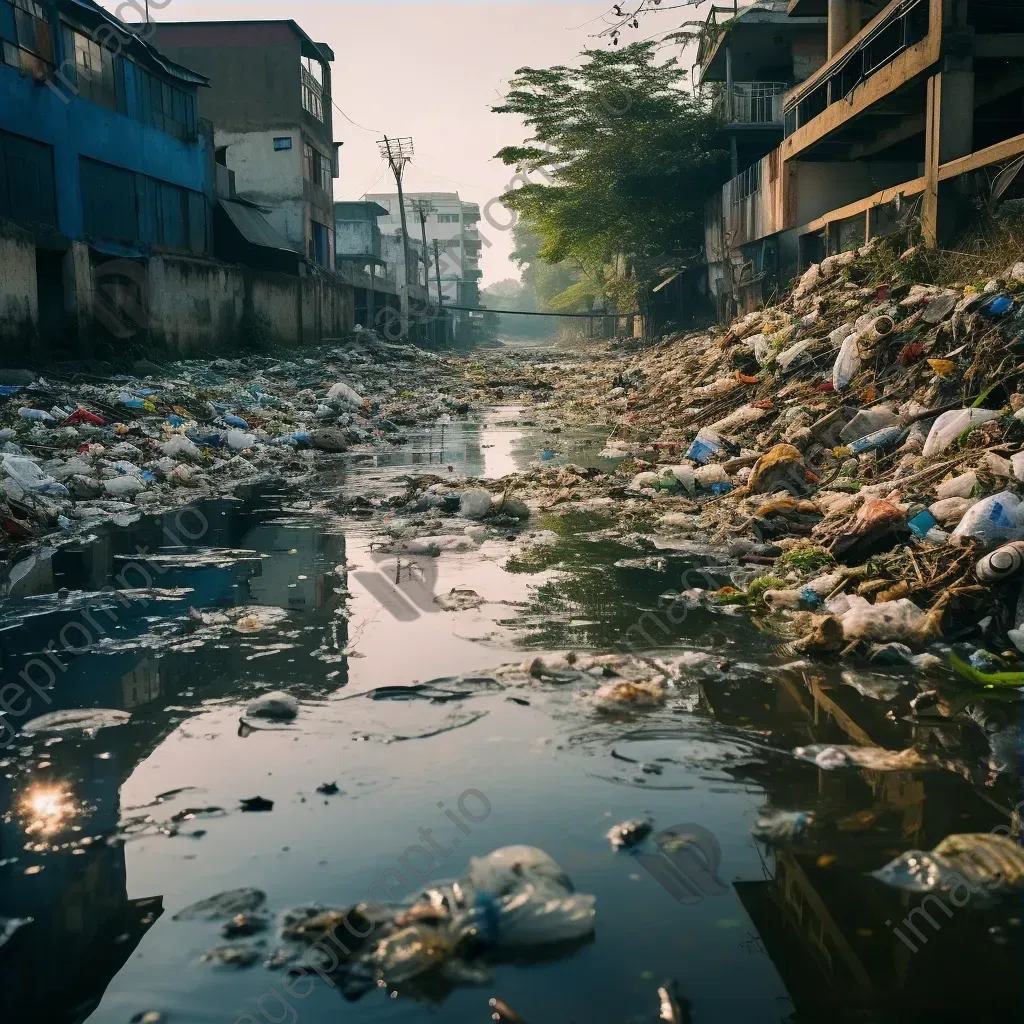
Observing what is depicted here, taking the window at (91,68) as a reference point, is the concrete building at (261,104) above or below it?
above

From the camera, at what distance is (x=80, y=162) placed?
53.1ft

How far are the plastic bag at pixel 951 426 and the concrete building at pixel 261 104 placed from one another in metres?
23.8

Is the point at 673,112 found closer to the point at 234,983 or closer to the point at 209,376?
the point at 209,376

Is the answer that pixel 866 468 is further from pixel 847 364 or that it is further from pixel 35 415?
pixel 35 415

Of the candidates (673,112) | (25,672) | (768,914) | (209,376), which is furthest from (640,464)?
(673,112)

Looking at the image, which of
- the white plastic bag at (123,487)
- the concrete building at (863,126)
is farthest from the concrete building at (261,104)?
the white plastic bag at (123,487)

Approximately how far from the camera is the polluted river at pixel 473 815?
178cm

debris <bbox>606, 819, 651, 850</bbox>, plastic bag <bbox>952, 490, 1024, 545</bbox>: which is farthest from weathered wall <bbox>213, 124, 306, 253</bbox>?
debris <bbox>606, 819, 651, 850</bbox>

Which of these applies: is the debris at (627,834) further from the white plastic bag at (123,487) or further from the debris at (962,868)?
the white plastic bag at (123,487)

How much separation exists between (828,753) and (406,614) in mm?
1933

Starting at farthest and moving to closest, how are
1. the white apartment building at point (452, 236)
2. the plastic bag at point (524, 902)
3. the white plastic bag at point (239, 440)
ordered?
the white apartment building at point (452, 236) → the white plastic bag at point (239, 440) → the plastic bag at point (524, 902)

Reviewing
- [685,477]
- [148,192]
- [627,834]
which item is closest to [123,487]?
[685,477]

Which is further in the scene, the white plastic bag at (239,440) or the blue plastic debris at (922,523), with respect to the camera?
the white plastic bag at (239,440)

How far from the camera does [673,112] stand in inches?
1021
